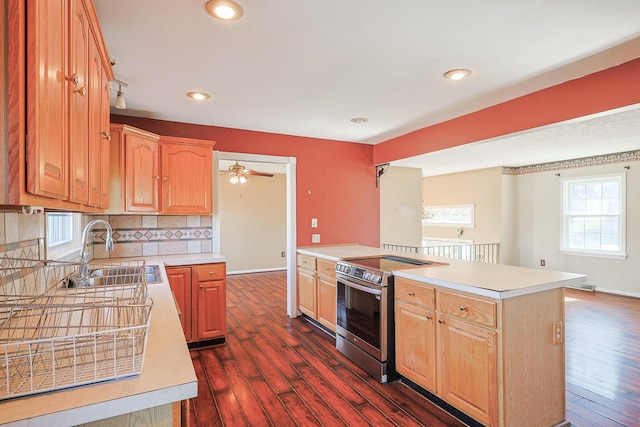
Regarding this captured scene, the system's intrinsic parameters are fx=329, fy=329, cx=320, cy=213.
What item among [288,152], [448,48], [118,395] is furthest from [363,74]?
[118,395]

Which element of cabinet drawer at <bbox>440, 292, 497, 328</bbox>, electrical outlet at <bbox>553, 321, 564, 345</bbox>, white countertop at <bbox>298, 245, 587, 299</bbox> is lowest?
electrical outlet at <bbox>553, 321, 564, 345</bbox>

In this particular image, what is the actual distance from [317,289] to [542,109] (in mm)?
2709

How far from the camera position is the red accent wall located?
84.2 inches

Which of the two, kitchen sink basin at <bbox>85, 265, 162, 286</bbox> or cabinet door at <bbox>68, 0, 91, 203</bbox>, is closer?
cabinet door at <bbox>68, 0, 91, 203</bbox>

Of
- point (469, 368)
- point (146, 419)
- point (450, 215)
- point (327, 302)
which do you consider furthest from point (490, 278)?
point (450, 215)

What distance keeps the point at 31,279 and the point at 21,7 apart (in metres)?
1.35

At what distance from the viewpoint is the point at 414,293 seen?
2393mm

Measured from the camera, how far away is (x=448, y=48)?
2.00m

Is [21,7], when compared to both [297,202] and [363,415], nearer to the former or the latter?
[363,415]

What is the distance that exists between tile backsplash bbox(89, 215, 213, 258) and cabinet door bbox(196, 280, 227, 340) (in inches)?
25.3

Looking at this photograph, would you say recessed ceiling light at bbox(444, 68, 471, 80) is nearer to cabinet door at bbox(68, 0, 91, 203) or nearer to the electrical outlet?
the electrical outlet

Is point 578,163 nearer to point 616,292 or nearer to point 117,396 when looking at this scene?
point 616,292

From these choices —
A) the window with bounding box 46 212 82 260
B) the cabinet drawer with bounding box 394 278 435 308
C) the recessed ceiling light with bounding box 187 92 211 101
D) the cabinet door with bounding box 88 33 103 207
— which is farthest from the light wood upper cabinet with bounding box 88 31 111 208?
the cabinet drawer with bounding box 394 278 435 308

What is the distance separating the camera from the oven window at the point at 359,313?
8.68 feet
